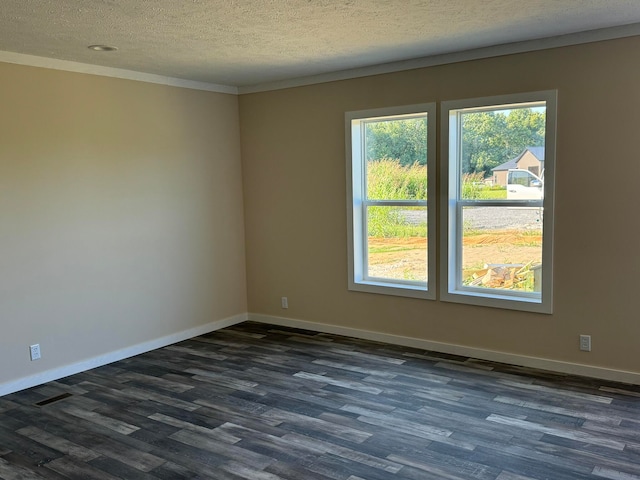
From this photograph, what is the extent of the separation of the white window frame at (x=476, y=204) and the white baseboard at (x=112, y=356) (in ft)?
7.85

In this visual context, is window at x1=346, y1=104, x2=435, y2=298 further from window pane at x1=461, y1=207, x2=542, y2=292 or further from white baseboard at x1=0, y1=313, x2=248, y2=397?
white baseboard at x1=0, y1=313, x2=248, y2=397

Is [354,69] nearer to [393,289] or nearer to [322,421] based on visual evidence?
[393,289]

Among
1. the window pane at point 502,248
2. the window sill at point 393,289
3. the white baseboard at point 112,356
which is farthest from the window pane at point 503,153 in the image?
the white baseboard at point 112,356

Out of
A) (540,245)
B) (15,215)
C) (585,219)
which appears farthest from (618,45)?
(15,215)

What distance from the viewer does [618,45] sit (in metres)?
3.72

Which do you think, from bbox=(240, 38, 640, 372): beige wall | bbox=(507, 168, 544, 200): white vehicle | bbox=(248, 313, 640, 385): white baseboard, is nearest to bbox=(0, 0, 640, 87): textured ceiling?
bbox=(240, 38, 640, 372): beige wall

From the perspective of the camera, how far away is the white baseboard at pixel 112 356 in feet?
13.5

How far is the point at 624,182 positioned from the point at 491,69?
4.28 feet

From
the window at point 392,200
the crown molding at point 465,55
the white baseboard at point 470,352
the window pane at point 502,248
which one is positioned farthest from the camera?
the window at point 392,200

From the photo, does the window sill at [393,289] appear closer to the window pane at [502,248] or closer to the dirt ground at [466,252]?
the dirt ground at [466,252]

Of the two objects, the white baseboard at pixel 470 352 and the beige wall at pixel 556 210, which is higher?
the beige wall at pixel 556 210

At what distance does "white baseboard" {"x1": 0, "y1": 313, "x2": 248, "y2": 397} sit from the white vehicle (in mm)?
3162

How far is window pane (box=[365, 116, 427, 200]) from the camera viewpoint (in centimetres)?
479

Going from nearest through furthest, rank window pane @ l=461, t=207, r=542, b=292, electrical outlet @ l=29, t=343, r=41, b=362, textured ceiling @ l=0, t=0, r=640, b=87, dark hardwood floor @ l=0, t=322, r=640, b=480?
1. dark hardwood floor @ l=0, t=322, r=640, b=480
2. textured ceiling @ l=0, t=0, r=640, b=87
3. electrical outlet @ l=29, t=343, r=41, b=362
4. window pane @ l=461, t=207, r=542, b=292
